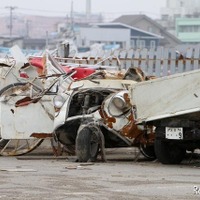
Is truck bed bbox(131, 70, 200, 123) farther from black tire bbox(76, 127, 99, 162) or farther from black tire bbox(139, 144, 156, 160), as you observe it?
black tire bbox(139, 144, 156, 160)

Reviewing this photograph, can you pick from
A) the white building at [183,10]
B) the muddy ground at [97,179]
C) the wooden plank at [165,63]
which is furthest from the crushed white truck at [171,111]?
the white building at [183,10]

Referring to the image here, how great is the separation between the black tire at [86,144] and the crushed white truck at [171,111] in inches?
38.0

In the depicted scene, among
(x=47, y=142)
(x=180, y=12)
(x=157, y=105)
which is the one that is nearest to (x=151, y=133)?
(x=157, y=105)

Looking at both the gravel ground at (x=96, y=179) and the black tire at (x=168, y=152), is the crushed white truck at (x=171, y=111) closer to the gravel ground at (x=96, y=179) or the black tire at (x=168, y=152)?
the black tire at (x=168, y=152)

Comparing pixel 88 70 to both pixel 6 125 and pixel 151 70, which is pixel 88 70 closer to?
pixel 6 125

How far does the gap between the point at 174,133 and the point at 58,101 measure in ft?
9.52

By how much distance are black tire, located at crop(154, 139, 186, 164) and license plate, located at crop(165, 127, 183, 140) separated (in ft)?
1.23

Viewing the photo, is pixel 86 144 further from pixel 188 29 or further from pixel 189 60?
pixel 188 29

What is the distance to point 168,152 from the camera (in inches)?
632

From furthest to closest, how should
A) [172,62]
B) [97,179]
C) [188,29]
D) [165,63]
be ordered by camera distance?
[188,29] → [165,63] → [172,62] → [97,179]

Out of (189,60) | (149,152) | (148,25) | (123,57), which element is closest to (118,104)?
(149,152)

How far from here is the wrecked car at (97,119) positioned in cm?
1631

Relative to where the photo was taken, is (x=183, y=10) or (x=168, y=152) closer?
(x=168, y=152)

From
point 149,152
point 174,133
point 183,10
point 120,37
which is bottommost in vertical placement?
point 149,152
